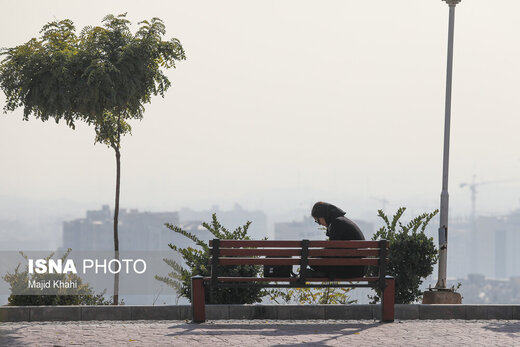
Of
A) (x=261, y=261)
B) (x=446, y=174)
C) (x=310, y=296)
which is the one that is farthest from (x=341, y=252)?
(x=446, y=174)

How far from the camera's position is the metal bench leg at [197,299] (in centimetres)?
1045

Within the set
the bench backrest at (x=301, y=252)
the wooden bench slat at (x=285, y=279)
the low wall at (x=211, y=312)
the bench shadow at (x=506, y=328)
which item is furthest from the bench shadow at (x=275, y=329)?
the bench shadow at (x=506, y=328)

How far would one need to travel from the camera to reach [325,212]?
11219 mm

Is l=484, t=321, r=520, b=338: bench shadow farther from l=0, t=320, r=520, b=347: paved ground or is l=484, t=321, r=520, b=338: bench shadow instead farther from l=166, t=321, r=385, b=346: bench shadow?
l=166, t=321, r=385, b=346: bench shadow

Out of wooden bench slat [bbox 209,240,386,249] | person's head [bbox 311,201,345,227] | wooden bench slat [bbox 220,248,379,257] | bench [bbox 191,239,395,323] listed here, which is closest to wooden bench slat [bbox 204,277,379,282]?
bench [bbox 191,239,395,323]

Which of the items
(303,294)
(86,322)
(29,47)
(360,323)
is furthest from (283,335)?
(29,47)

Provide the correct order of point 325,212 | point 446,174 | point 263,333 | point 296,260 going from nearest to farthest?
point 263,333, point 296,260, point 325,212, point 446,174

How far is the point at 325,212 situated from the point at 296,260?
100 centimetres

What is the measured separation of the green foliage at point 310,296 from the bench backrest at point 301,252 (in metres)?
2.20

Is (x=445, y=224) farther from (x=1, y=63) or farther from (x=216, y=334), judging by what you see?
(x=1, y=63)

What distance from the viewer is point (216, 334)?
371 inches

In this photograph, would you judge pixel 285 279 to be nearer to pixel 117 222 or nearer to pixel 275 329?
pixel 275 329

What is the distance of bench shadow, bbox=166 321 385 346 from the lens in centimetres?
951

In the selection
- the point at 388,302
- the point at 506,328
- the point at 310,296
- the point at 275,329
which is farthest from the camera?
the point at 310,296
